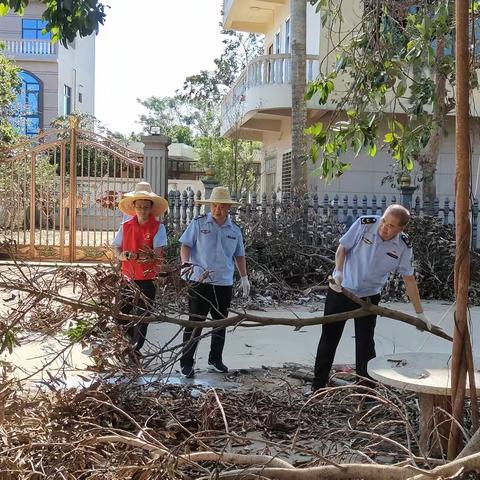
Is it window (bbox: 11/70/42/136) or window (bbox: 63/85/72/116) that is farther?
window (bbox: 63/85/72/116)

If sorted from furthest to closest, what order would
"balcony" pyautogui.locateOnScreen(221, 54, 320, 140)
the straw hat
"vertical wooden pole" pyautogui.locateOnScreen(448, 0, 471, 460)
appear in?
"balcony" pyautogui.locateOnScreen(221, 54, 320, 140) < the straw hat < "vertical wooden pole" pyautogui.locateOnScreen(448, 0, 471, 460)

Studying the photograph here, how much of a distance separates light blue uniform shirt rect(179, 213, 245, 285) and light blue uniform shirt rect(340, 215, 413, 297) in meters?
1.27

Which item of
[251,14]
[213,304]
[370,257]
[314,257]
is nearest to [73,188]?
[314,257]

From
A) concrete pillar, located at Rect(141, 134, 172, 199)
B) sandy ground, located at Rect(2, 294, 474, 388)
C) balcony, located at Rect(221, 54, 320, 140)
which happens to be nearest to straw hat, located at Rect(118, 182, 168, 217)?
sandy ground, located at Rect(2, 294, 474, 388)

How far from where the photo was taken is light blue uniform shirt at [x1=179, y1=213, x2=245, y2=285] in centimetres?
605

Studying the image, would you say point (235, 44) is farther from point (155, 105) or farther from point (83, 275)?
point (155, 105)

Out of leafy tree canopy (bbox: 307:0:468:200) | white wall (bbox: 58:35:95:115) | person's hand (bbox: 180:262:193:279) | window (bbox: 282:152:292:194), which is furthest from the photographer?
white wall (bbox: 58:35:95:115)

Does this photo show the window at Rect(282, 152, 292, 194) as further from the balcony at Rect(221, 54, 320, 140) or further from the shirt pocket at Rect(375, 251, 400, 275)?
the shirt pocket at Rect(375, 251, 400, 275)

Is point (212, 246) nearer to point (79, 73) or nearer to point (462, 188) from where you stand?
point (462, 188)

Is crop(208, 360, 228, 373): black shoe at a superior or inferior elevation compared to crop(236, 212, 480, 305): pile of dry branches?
inferior

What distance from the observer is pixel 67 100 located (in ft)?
112

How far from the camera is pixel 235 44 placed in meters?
25.9

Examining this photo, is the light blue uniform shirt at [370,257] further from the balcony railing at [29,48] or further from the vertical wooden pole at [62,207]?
the balcony railing at [29,48]

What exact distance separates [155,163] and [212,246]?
6.65m
